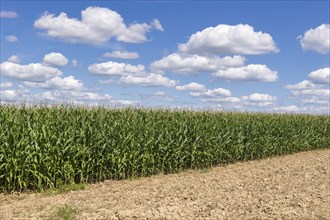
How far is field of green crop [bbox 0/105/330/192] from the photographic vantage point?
10422 millimetres

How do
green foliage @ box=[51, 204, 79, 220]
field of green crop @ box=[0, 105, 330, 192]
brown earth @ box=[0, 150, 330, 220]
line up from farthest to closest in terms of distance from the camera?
field of green crop @ box=[0, 105, 330, 192], brown earth @ box=[0, 150, 330, 220], green foliage @ box=[51, 204, 79, 220]

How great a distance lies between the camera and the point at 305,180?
10914 millimetres

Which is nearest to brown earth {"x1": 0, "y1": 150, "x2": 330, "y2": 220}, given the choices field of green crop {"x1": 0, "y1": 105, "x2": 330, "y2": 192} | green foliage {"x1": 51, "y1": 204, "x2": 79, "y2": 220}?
green foliage {"x1": 51, "y1": 204, "x2": 79, "y2": 220}

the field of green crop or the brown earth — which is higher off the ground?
the field of green crop

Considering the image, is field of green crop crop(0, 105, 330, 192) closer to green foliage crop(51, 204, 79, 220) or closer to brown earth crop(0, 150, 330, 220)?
brown earth crop(0, 150, 330, 220)

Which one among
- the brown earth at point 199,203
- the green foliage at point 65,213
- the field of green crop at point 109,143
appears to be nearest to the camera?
the green foliage at point 65,213

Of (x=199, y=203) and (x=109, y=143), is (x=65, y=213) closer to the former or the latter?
(x=199, y=203)

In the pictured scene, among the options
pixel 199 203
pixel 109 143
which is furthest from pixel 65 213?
pixel 109 143

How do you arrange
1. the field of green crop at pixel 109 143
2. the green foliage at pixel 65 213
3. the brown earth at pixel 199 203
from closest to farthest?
1. the green foliage at pixel 65 213
2. the brown earth at pixel 199 203
3. the field of green crop at pixel 109 143

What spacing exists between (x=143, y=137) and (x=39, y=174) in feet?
13.5

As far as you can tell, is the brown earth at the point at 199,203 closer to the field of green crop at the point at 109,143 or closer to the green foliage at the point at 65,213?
the green foliage at the point at 65,213

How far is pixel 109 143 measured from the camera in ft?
40.4

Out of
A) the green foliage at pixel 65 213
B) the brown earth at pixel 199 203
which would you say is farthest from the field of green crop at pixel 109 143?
the green foliage at pixel 65 213

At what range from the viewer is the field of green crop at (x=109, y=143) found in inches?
410
